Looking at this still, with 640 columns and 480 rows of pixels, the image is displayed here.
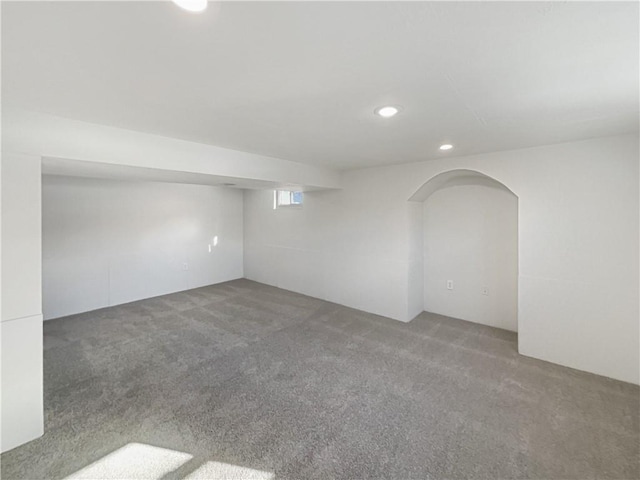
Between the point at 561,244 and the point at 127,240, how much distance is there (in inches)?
243

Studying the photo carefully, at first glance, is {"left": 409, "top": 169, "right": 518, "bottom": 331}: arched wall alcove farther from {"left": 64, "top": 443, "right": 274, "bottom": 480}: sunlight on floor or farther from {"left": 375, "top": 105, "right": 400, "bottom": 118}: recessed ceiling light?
{"left": 64, "top": 443, "right": 274, "bottom": 480}: sunlight on floor

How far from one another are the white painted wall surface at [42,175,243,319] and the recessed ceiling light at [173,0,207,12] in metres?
Answer: 4.64

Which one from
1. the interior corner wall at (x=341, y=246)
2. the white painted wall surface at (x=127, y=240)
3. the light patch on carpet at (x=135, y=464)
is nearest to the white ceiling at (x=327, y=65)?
the interior corner wall at (x=341, y=246)

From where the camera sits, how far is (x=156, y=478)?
1.64 meters

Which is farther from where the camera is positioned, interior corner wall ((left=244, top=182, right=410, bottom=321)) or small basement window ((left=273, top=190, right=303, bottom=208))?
small basement window ((left=273, top=190, right=303, bottom=208))

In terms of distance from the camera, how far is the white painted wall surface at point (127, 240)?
416 centimetres

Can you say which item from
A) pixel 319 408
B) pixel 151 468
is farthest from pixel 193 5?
pixel 319 408

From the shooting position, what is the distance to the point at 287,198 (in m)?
5.86

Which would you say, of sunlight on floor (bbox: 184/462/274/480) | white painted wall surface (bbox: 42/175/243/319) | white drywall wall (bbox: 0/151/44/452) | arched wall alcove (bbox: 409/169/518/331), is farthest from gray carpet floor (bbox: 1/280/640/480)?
white painted wall surface (bbox: 42/175/243/319)

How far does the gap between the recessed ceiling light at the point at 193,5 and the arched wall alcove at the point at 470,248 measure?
3339 mm

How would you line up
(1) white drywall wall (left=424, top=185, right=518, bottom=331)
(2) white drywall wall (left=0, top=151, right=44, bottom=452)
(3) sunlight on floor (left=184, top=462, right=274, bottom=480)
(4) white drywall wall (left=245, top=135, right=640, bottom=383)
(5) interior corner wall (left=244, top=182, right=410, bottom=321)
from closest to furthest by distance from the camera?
(3) sunlight on floor (left=184, top=462, right=274, bottom=480), (2) white drywall wall (left=0, top=151, right=44, bottom=452), (4) white drywall wall (left=245, top=135, right=640, bottom=383), (1) white drywall wall (left=424, top=185, right=518, bottom=331), (5) interior corner wall (left=244, top=182, right=410, bottom=321)

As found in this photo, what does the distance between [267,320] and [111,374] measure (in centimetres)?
192

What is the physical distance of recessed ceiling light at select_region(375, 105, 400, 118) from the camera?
1878 millimetres

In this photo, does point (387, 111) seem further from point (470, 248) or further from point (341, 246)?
point (341, 246)
